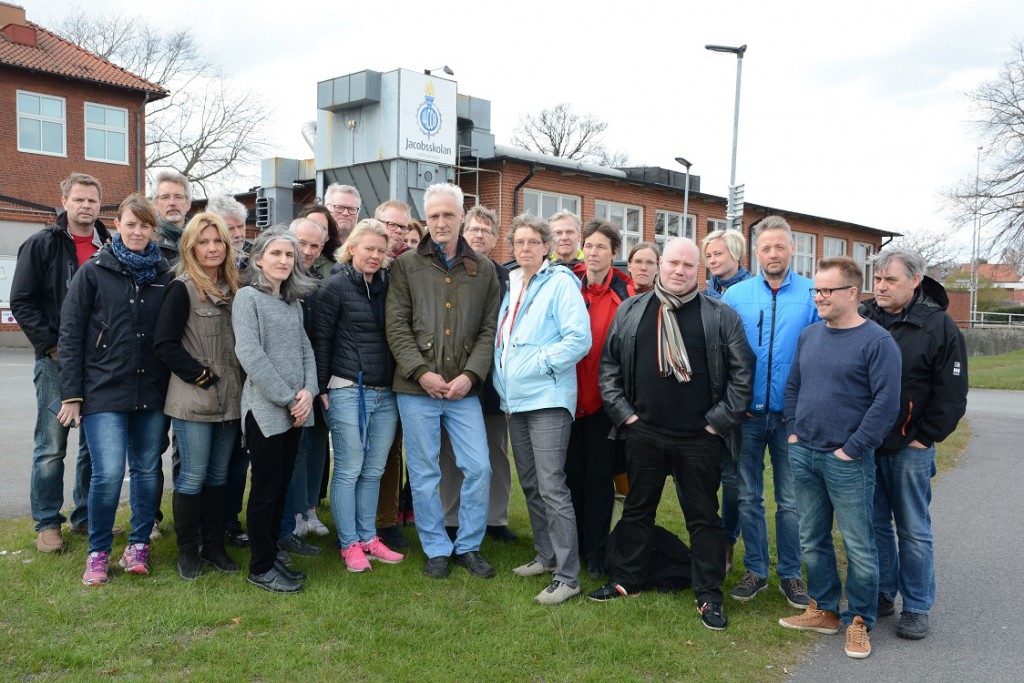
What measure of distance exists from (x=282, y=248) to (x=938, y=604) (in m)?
4.46

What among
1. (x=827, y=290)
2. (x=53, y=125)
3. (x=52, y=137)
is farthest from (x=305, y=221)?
(x=53, y=125)

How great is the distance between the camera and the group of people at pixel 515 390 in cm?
429

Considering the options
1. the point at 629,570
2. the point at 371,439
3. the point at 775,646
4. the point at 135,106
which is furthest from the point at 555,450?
the point at 135,106

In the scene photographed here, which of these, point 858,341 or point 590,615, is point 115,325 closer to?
point 590,615

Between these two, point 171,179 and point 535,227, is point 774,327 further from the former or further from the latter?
point 171,179

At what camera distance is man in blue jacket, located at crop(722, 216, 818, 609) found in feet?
15.1

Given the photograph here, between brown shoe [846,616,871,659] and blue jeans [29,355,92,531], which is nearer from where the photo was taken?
brown shoe [846,616,871,659]

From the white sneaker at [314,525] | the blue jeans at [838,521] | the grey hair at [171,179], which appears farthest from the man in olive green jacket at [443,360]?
the blue jeans at [838,521]

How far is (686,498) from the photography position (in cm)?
460

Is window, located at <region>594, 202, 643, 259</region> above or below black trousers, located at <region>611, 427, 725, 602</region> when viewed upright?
above

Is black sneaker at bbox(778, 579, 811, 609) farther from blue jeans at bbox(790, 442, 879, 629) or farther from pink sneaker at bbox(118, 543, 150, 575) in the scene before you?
pink sneaker at bbox(118, 543, 150, 575)

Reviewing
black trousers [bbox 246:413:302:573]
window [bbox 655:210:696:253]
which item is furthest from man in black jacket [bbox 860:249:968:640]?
window [bbox 655:210:696:253]

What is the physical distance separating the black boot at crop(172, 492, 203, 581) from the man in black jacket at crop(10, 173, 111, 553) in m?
0.97

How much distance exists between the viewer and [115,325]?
4633 mm
